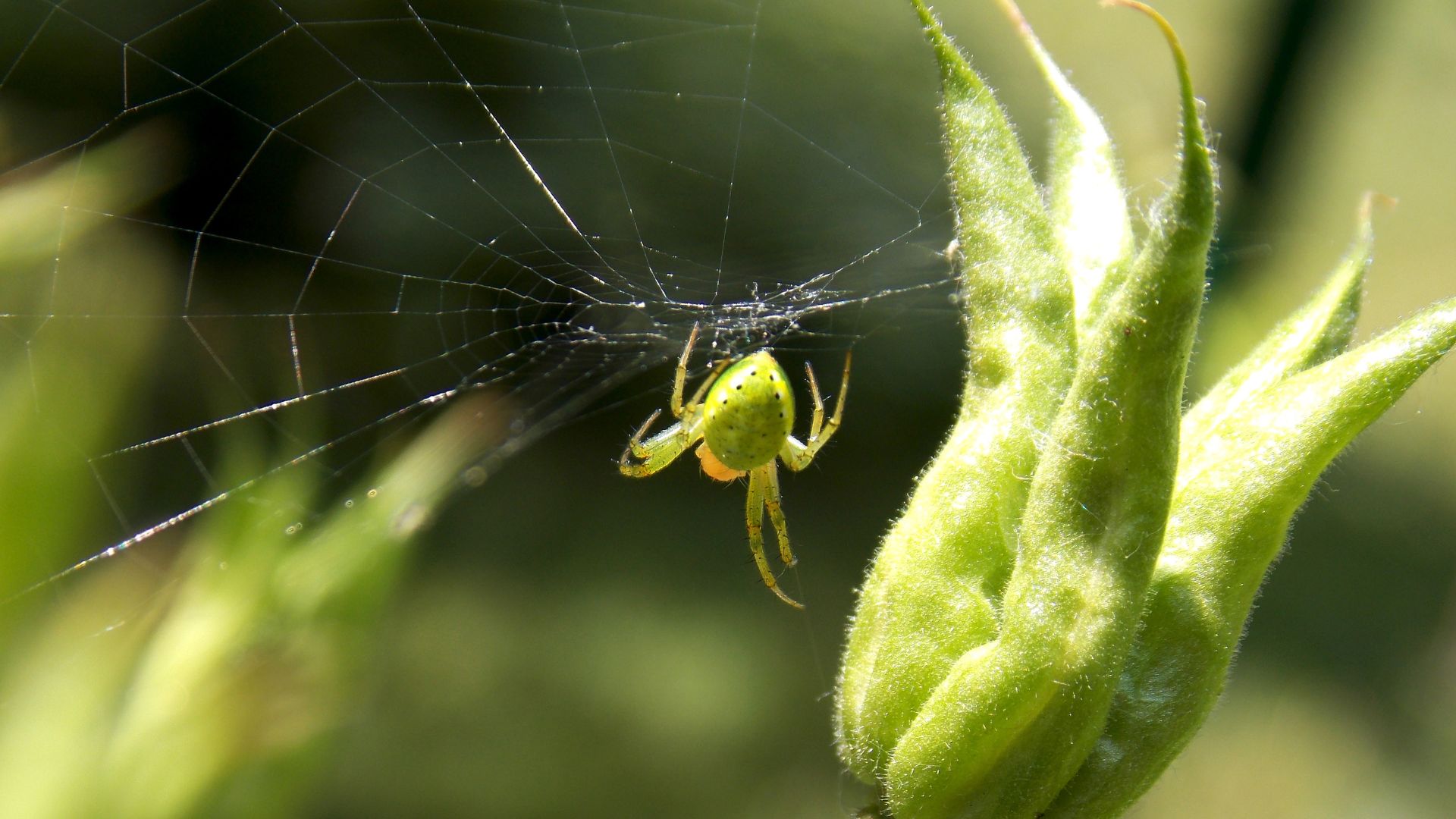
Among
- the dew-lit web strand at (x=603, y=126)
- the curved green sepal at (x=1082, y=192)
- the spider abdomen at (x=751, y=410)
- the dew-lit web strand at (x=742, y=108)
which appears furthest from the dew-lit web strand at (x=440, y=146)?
the curved green sepal at (x=1082, y=192)

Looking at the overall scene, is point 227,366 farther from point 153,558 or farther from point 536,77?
point 536,77

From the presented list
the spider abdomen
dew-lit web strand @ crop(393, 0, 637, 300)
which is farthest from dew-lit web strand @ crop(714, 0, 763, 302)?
the spider abdomen

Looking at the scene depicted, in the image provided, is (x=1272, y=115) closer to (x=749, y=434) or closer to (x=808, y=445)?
(x=808, y=445)

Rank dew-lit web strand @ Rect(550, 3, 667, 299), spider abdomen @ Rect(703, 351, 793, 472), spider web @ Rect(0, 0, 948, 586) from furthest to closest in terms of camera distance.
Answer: dew-lit web strand @ Rect(550, 3, 667, 299) → spider web @ Rect(0, 0, 948, 586) → spider abdomen @ Rect(703, 351, 793, 472)

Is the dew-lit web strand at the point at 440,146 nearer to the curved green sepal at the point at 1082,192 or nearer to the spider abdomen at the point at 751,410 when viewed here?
the spider abdomen at the point at 751,410

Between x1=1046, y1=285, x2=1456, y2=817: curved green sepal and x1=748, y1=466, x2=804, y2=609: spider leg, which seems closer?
x1=1046, y1=285, x2=1456, y2=817: curved green sepal

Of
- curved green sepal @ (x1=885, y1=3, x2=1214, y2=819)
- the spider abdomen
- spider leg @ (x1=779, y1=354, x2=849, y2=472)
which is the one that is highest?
curved green sepal @ (x1=885, y1=3, x2=1214, y2=819)

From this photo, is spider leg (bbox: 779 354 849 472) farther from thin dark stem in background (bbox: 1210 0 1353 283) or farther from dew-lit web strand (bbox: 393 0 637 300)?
thin dark stem in background (bbox: 1210 0 1353 283)
